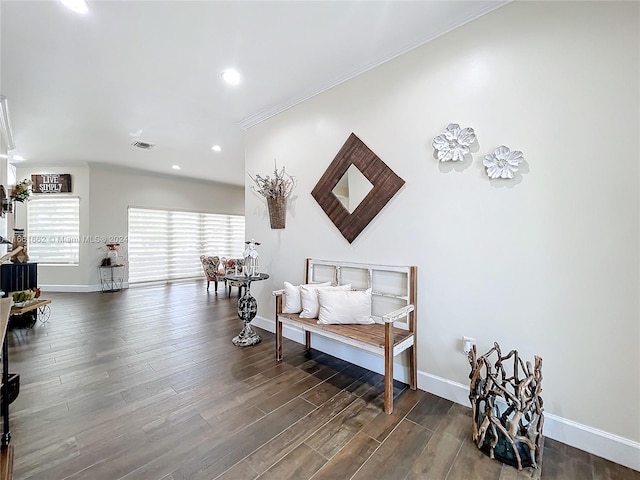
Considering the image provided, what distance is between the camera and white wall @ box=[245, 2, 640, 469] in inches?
61.6

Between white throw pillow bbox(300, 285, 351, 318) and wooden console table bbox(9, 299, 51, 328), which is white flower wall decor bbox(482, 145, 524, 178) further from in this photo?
wooden console table bbox(9, 299, 51, 328)

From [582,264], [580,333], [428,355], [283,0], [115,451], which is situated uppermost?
[283,0]

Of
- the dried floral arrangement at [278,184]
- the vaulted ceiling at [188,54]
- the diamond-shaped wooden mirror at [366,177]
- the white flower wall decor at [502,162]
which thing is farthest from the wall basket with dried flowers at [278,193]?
the white flower wall decor at [502,162]

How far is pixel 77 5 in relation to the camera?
1.92m

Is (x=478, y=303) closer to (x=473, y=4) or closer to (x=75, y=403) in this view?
(x=473, y=4)

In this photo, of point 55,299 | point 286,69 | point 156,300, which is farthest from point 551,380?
point 55,299

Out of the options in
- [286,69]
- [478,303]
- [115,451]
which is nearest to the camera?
[115,451]

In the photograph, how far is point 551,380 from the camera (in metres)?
1.77

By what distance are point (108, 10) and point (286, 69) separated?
1381 mm

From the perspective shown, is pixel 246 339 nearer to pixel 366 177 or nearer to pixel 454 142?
pixel 366 177

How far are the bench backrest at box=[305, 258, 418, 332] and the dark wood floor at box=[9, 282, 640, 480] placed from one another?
62 cm

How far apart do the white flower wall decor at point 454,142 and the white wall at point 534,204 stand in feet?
0.22

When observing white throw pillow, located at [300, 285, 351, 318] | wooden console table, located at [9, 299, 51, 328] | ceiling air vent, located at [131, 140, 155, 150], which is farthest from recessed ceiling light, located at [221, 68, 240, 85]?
wooden console table, located at [9, 299, 51, 328]

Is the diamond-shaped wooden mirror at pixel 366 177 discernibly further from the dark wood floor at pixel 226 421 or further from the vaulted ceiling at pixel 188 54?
the dark wood floor at pixel 226 421
